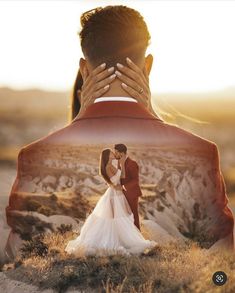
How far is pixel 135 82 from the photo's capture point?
33.7ft

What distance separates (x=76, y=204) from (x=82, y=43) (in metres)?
1.26

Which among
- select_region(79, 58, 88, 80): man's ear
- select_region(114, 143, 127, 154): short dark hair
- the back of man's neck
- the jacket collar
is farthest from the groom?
select_region(79, 58, 88, 80): man's ear

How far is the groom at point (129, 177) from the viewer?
10148 mm

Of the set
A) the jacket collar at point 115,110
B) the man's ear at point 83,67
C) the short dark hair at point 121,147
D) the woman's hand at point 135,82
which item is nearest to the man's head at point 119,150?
the short dark hair at point 121,147

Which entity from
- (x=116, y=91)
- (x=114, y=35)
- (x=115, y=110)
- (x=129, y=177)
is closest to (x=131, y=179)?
(x=129, y=177)

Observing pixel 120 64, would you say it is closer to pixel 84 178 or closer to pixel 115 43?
pixel 115 43

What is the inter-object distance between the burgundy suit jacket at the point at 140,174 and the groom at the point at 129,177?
0.08m

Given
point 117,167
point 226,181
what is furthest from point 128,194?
point 226,181

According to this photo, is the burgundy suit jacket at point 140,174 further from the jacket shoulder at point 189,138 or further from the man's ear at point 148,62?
the man's ear at point 148,62

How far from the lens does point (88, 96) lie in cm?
1030

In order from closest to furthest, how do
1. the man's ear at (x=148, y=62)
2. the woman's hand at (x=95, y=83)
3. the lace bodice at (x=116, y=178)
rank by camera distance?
the lace bodice at (x=116, y=178)
the woman's hand at (x=95, y=83)
the man's ear at (x=148, y=62)

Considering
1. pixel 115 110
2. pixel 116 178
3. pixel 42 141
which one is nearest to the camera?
pixel 116 178

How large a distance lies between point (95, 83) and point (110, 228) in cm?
113

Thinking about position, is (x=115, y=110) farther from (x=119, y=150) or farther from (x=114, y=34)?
(x=114, y=34)
